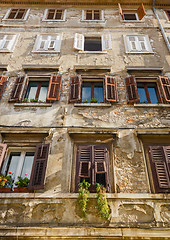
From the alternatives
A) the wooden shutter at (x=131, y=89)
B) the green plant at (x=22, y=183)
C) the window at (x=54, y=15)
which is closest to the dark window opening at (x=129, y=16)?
the window at (x=54, y=15)

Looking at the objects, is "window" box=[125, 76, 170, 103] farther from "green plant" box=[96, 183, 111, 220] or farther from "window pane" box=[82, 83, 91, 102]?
"green plant" box=[96, 183, 111, 220]

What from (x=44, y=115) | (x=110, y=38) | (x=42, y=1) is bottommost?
(x=44, y=115)

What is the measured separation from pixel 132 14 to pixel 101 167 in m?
10.0

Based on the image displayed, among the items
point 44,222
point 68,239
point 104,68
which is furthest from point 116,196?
point 104,68

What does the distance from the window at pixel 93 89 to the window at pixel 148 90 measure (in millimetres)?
577

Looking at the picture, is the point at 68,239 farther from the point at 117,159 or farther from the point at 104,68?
the point at 104,68

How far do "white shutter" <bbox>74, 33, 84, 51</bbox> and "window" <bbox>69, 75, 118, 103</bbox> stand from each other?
211 cm

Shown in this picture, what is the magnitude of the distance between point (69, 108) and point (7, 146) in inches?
96.4

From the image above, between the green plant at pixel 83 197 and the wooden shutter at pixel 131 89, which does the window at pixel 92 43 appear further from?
the green plant at pixel 83 197

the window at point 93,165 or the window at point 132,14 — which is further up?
the window at point 132,14

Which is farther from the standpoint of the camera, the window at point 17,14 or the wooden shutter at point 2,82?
the window at point 17,14

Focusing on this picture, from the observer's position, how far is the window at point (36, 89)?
800cm

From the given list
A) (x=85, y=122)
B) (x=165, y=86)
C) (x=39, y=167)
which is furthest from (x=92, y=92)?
(x=39, y=167)

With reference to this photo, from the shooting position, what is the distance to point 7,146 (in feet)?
22.0
